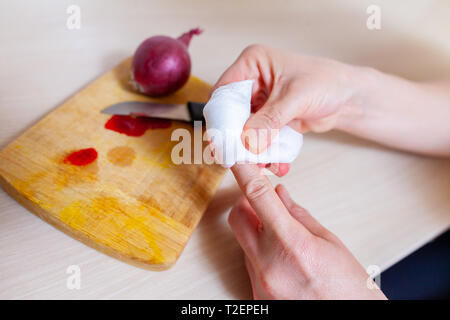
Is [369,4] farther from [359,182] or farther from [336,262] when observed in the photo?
[336,262]

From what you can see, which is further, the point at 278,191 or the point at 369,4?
the point at 369,4

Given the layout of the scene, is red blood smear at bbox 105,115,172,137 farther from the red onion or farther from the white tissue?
the white tissue

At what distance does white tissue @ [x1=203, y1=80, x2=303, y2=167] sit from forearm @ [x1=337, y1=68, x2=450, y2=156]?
29 centimetres

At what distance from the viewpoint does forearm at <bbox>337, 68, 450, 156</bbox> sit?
1.00 metres

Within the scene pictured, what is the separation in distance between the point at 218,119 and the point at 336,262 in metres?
0.35

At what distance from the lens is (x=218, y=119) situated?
2.42 feet

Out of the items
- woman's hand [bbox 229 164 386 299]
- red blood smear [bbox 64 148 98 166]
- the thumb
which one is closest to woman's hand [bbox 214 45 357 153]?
the thumb

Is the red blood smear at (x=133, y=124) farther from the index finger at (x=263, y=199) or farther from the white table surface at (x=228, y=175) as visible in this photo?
the index finger at (x=263, y=199)

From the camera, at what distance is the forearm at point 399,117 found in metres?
1.00

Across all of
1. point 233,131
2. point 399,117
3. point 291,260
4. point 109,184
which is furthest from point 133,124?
point 399,117

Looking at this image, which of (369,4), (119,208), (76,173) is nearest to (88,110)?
(76,173)

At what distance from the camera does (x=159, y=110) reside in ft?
3.26

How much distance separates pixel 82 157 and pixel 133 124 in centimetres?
16

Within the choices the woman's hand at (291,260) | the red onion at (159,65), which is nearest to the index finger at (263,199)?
the woman's hand at (291,260)
